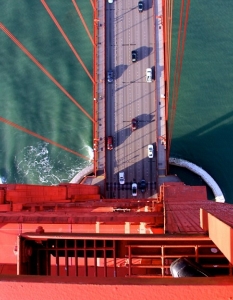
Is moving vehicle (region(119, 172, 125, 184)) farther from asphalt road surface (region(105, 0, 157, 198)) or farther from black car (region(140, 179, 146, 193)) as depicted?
black car (region(140, 179, 146, 193))

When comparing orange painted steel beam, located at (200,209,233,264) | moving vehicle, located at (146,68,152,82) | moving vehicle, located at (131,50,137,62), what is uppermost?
moving vehicle, located at (131,50,137,62)

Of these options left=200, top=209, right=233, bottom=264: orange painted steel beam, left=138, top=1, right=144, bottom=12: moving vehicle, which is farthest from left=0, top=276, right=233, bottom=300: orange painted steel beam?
left=138, top=1, right=144, bottom=12: moving vehicle

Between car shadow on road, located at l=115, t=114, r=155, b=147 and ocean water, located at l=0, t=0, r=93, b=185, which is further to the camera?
ocean water, located at l=0, t=0, r=93, b=185

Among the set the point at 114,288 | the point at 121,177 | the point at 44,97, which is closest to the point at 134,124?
the point at 121,177

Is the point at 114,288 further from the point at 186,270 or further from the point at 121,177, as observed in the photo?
the point at 121,177

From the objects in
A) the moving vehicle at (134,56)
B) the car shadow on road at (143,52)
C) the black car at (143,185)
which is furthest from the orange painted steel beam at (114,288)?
the car shadow on road at (143,52)

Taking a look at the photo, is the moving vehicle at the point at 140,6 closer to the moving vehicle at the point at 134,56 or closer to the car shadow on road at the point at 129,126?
the moving vehicle at the point at 134,56

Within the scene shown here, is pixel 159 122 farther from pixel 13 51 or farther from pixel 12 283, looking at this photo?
pixel 12 283
